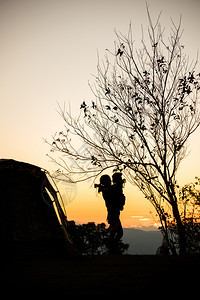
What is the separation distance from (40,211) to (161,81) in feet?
18.1

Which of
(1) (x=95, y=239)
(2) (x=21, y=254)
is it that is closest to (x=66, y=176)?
(2) (x=21, y=254)

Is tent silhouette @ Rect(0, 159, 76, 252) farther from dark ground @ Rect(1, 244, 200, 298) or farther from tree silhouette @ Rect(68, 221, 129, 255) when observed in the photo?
tree silhouette @ Rect(68, 221, 129, 255)

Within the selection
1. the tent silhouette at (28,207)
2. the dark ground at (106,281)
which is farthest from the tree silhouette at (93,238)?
the dark ground at (106,281)

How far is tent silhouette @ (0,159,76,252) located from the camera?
17.9 ft

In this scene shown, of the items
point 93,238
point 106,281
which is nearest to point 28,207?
point 106,281

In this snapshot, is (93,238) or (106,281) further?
(93,238)

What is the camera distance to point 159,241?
9414mm

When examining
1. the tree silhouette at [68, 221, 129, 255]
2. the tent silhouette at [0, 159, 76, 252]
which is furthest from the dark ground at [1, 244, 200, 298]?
the tree silhouette at [68, 221, 129, 255]

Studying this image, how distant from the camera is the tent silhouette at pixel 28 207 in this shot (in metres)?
5.46

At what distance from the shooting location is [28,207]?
5801 millimetres

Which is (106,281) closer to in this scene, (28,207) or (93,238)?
(28,207)

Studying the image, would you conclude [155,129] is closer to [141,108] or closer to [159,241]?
[141,108]

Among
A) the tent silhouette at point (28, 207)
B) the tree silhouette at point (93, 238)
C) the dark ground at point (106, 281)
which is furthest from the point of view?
the tree silhouette at point (93, 238)

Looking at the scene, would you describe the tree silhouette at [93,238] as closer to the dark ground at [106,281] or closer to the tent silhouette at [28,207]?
the tent silhouette at [28,207]
